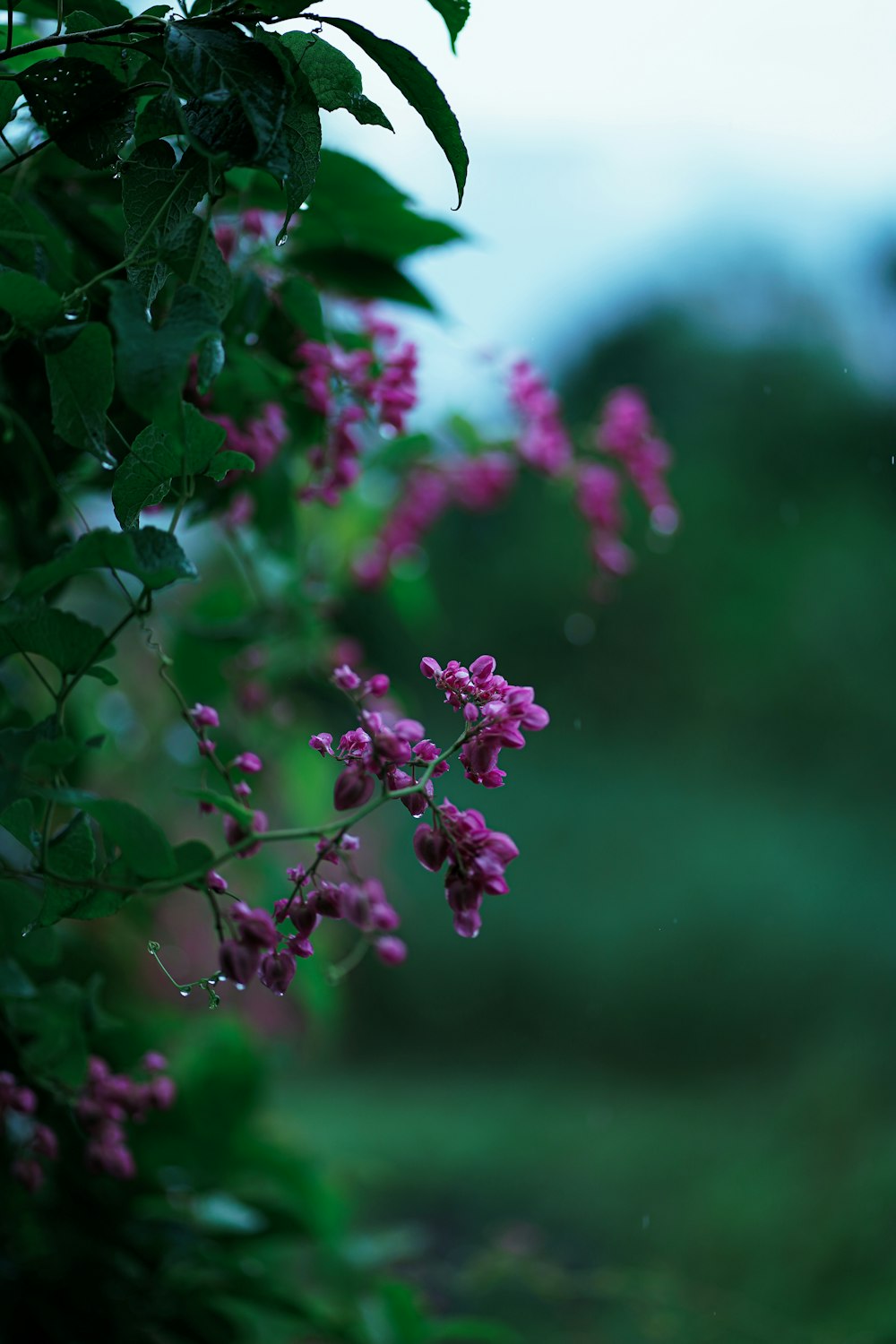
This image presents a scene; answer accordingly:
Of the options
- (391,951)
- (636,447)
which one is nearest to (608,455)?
(636,447)

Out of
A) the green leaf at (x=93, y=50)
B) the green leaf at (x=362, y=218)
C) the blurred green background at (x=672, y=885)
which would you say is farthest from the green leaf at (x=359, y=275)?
the blurred green background at (x=672, y=885)

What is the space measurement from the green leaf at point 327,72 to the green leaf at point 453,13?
19 mm

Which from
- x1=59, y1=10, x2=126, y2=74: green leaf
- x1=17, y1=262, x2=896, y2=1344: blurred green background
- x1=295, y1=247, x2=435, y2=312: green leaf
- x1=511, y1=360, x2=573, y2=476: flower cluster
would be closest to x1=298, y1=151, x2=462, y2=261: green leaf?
x1=295, y1=247, x2=435, y2=312: green leaf

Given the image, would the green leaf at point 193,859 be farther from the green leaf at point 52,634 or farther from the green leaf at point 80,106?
the green leaf at point 80,106

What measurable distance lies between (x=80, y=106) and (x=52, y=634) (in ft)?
0.35

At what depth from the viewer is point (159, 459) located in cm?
23

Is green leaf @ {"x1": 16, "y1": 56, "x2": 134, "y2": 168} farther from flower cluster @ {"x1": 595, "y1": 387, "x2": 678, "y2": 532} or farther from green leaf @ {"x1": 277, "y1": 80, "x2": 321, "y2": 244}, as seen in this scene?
flower cluster @ {"x1": 595, "y1": 387, "x2": 678, "y2": 532}

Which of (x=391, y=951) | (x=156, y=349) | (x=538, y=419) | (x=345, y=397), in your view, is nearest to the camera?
(x=156, y=349)

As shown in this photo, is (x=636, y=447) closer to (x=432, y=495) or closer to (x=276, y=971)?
(x=432, y=495)

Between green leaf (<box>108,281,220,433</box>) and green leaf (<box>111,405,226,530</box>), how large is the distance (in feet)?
0.05

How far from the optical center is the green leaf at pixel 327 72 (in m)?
0.23

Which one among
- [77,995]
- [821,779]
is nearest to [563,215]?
[821,779]

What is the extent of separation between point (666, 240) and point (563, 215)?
34 cm

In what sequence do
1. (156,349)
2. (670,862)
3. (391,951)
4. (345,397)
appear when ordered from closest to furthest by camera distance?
(156,349) < (391,951) < (345,397) < (670,862)
